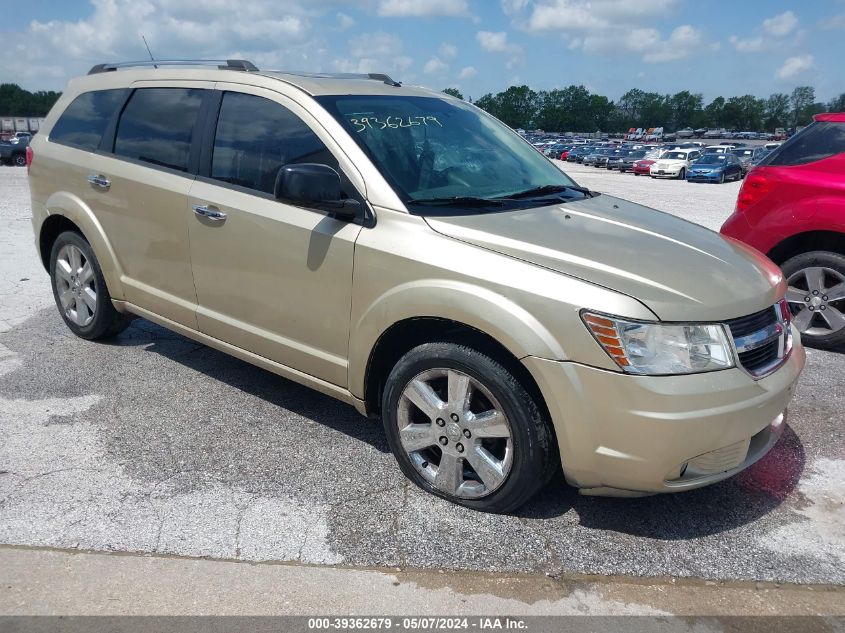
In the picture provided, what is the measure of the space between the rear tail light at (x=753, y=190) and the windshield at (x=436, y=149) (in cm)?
215

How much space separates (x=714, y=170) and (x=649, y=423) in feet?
110

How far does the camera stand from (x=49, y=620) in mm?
2566

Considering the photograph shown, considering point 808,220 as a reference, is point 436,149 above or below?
above

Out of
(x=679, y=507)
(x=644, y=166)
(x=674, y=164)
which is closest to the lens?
(x=679, y=507)

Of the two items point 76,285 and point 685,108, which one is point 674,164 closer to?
point 76,285

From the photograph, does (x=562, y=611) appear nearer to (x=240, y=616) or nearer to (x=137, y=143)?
(x=240, y=616)

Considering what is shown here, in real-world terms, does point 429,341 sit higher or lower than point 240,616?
higher

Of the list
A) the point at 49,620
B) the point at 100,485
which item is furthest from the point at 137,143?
the point at 49,620

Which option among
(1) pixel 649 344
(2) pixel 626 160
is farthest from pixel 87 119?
(2) pixel 626 160

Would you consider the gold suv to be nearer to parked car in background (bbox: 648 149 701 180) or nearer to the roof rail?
the roof rail

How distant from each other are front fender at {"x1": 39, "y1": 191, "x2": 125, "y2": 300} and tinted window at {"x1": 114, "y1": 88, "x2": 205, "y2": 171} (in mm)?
486

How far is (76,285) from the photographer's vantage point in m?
5.25

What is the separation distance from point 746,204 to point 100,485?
4.96 meters

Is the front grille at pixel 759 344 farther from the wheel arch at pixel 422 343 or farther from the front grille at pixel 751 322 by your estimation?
the wheel arch at pixel 422 343
